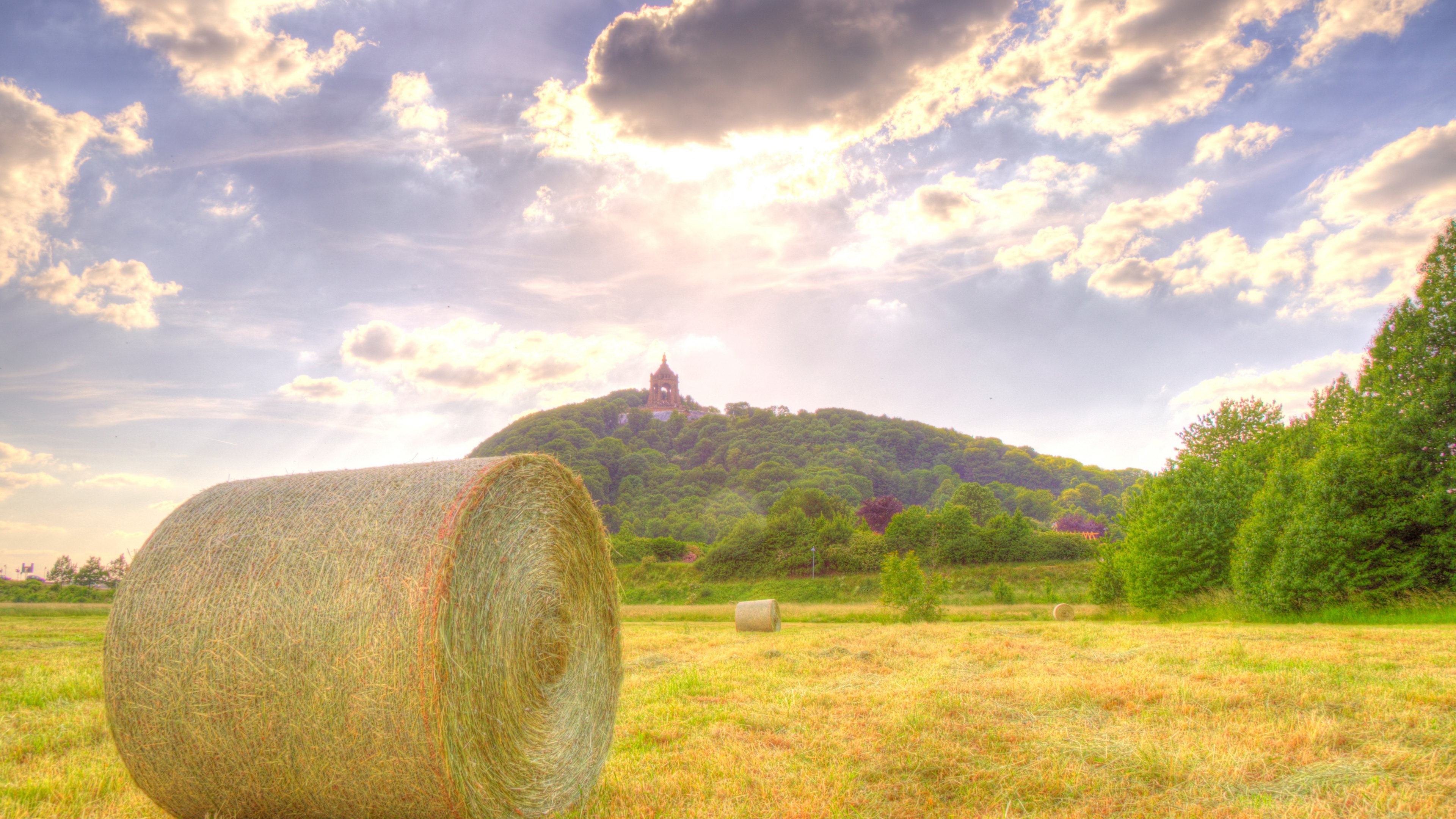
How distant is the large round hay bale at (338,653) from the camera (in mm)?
4664

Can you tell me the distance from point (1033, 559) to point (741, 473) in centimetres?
5100

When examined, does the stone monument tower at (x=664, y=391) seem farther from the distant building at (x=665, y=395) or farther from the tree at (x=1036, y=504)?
the tree at (x=1036, y=504)

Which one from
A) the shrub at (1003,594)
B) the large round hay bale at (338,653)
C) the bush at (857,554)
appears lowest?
the shrub at (1003,594)

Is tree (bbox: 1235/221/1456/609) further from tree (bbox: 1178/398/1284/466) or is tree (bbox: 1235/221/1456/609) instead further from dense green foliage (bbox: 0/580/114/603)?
dense green foliage (bbox: 0/580/114/603)

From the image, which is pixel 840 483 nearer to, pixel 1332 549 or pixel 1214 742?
pixel 1332 549

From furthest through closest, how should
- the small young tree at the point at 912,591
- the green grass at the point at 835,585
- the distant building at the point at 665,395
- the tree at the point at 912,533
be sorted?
the distant building at the point at 665,395
the tree at the point at 912,533
the green grass at the point at 835,585
the small young tree at the point at 912,591

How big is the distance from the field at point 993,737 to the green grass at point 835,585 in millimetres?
35788

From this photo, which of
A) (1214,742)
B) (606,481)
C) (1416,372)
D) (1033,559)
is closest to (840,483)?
(606,481)

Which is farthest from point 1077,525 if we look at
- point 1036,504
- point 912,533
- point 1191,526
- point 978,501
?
point 1191,526

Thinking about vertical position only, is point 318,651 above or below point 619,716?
above

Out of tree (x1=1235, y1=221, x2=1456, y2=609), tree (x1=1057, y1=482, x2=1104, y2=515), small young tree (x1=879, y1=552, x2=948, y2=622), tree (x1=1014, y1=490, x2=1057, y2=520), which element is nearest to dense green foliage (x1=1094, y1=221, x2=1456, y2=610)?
tree (x1=1235, y1=221, x2=1456, y2=609)

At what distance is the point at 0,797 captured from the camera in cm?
519

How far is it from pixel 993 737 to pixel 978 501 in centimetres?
7481

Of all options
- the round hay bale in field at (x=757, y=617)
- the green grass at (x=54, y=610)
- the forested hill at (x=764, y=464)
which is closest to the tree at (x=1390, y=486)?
the round hay bale in field at (x=757, y=617)
